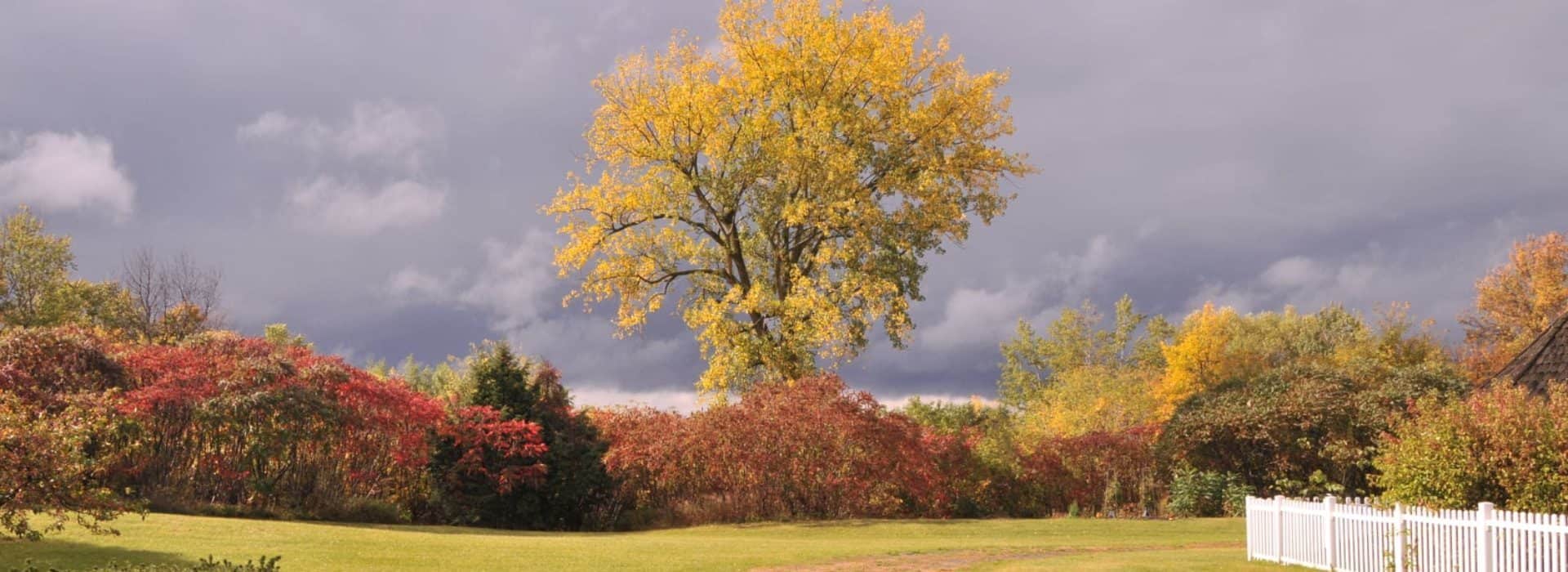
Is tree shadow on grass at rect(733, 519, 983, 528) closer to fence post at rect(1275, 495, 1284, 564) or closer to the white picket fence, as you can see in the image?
the white picket fence

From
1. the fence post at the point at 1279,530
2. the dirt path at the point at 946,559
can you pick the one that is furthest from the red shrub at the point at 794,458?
the fence post at the point at 1279,530

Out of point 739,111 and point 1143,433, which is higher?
point 739,111

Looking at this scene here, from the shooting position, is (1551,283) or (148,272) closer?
(148,272)

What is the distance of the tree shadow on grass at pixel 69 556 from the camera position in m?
13.9

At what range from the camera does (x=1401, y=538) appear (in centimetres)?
1404

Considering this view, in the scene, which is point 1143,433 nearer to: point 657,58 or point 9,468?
point 657,58

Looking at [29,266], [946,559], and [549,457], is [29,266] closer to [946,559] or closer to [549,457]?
[549,457]

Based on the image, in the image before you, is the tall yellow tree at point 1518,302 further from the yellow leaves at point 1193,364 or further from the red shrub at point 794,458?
the red shrub at point 794,458

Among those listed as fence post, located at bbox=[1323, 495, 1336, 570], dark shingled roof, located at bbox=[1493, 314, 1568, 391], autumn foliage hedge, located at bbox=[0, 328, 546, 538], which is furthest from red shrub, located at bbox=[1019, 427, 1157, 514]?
fence post, located at bbox=[1323, 495, 1336, 570]

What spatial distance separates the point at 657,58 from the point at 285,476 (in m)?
14.4

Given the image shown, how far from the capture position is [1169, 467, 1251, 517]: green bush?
1072 inches

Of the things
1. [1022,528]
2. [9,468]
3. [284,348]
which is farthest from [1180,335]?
[9,468]

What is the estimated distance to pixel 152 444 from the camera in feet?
72.3

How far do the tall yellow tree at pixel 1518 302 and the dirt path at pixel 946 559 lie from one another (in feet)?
108
